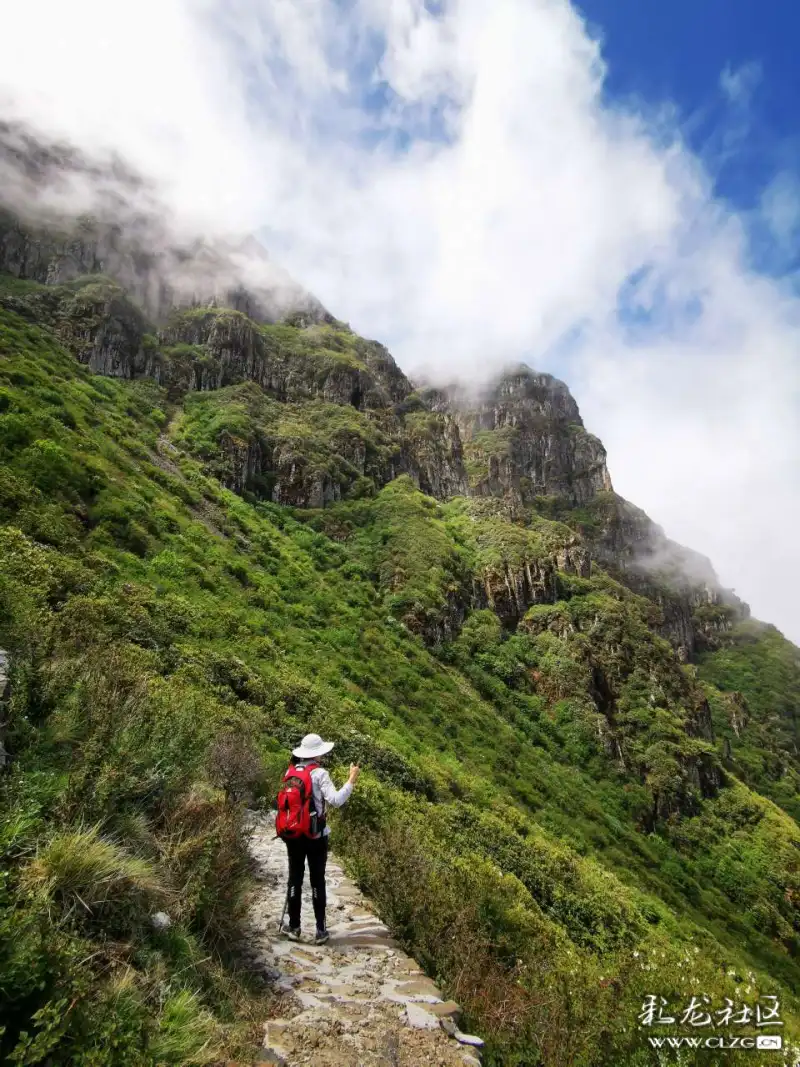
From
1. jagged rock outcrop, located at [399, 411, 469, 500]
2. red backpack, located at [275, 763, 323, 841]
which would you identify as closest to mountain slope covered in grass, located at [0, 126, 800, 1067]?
red backpack, located at [275, 763, 323, 841]

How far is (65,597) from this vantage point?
13.4 metres

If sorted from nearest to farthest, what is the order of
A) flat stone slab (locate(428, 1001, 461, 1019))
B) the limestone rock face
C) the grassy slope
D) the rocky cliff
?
the grassy slope
flat stone slab (locate(428, 1001, 461, 1019))
the rocky cliff
the limestone rock face

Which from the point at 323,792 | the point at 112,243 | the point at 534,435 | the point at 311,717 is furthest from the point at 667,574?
the point at 323,792

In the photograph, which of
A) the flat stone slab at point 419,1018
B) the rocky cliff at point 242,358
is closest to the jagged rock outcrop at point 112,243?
the rocky cliff at point 242,358

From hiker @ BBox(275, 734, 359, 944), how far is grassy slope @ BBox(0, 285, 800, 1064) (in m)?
0.61

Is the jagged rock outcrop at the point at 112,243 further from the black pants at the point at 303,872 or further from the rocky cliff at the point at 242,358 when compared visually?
the black pants at the point at 303,872

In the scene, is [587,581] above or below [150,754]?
above

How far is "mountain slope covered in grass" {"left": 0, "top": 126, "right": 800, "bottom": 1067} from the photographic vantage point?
377 centimetres

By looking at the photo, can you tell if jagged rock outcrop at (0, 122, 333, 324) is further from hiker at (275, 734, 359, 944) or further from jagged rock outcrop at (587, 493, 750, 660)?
jagged rock outcrop at (587, 493, 750, 660)

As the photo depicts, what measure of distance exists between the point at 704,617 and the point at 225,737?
16731 cm

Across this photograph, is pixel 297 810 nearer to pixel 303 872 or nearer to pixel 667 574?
pixel 303 872

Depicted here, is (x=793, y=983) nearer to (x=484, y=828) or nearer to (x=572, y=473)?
(x=484, y=828)

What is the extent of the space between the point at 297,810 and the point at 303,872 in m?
0.64

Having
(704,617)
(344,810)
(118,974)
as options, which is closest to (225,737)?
A: (344,810)
